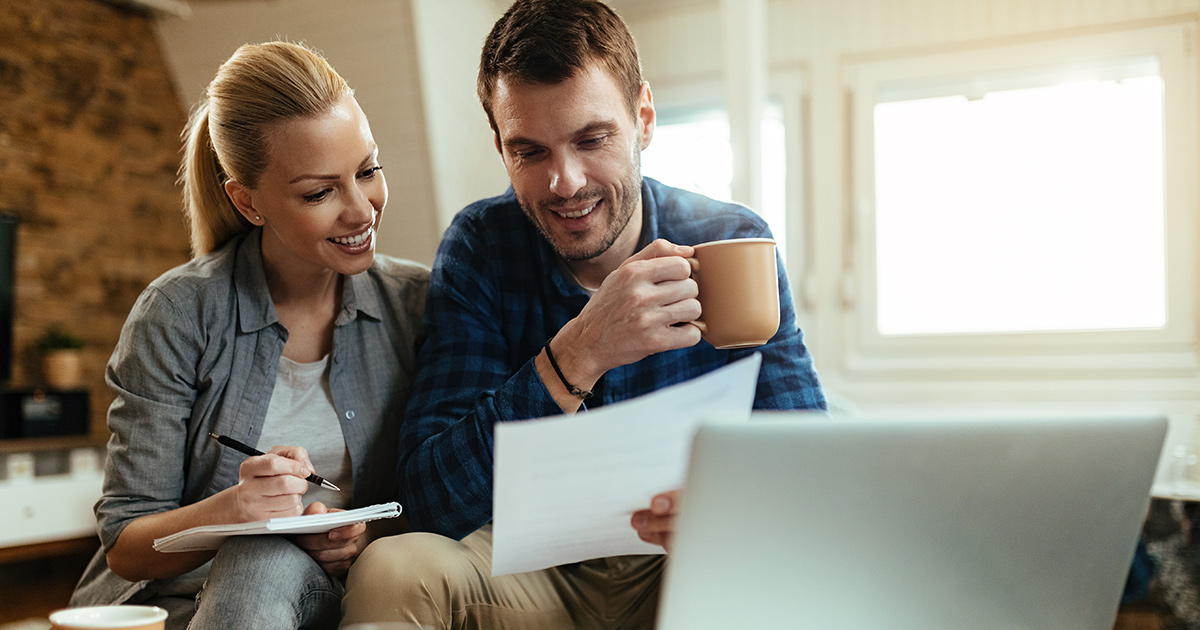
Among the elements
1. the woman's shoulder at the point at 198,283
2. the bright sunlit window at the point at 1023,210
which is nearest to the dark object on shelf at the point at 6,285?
the woman's shoulder at the point at 198,283

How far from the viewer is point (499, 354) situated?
1199mm

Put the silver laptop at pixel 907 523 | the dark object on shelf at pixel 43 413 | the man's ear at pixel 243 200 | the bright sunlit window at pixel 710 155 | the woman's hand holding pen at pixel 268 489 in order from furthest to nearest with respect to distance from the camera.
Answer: the bright sunlit window at pixel 710 155, the dark object on shelf at pixel 43 413, the man's ear at pixel 243 200, the woman's hand holding pen at pixel 268 489, the silver laptop at pixel 907 523

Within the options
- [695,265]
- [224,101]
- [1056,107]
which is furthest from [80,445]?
[1056,107]

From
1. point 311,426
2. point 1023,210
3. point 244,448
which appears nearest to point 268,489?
point 244,448

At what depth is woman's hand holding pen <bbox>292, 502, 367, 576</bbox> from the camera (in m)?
1.05

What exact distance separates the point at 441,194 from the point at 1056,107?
232 cm

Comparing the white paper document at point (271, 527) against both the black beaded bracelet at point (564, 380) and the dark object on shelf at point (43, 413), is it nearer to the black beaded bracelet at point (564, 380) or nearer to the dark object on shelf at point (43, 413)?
the black beaded bracelet at point (564, 380)

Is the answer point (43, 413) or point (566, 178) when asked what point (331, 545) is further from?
point (43, 413)

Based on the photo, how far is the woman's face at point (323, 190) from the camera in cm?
116

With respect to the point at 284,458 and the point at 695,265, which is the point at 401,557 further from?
the point at 695,265

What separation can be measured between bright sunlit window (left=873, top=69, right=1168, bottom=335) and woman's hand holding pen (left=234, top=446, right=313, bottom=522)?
2.87m

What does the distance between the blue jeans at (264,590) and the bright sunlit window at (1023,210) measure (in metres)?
2.84

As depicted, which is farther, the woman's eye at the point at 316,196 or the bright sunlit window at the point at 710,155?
the bright sunlit window at the point at 710,155

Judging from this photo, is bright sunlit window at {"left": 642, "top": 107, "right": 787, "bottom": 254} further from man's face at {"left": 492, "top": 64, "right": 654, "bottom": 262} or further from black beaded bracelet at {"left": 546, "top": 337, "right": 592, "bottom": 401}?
black beaded bracelet at {"left": 546, "top": 337, "right": 592, "bottom": 401}
